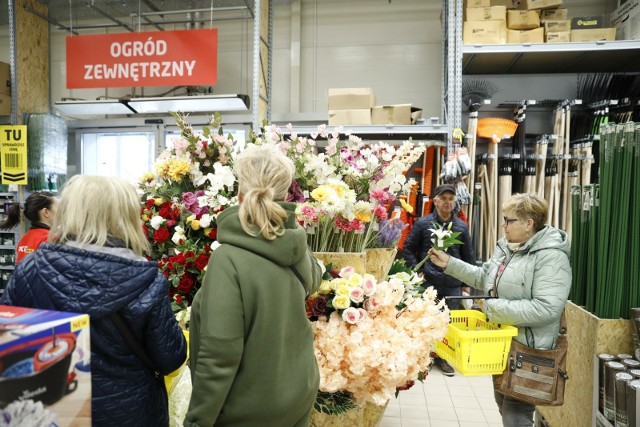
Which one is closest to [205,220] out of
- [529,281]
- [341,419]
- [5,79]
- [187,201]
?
[187,201]

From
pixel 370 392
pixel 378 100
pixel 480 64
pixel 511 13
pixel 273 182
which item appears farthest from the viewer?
pixel 378 100

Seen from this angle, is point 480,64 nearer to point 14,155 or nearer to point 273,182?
point 273,182

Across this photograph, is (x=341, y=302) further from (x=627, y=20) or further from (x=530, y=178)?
(x=627, y=20)

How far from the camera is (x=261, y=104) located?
4484mm

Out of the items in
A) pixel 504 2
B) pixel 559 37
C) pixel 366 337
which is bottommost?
pixel 366 337

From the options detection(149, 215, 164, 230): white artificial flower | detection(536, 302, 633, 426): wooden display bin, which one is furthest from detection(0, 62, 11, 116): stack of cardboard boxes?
detection(536, 302, 633, 426): wooden display bin

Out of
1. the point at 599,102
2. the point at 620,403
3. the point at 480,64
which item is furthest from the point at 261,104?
the point at 620,403

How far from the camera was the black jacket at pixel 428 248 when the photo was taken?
3.83 m

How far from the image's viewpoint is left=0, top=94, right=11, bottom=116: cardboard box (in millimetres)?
4871

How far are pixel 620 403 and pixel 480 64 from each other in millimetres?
3566

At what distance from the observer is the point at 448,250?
3.76 meters

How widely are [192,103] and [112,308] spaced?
3.90 metres

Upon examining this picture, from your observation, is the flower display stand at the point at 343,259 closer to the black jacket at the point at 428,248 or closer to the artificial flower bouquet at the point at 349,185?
the artificial flower bouquet at the point at 349,185

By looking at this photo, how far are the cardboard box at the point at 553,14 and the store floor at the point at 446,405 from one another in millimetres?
3237
